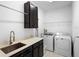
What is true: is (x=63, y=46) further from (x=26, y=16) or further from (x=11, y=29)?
(x=11, y=29)

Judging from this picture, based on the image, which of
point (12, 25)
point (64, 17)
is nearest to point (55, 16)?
point (64, 17)

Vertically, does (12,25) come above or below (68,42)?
above

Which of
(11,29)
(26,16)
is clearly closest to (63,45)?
(26,16)

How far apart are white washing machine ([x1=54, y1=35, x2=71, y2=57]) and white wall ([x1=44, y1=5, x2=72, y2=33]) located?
95 centimetres

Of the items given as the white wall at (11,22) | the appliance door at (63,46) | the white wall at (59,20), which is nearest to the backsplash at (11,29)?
the white wall at (11,22)

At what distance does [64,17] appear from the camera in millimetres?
4055

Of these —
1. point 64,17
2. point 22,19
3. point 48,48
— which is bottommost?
point 48,48

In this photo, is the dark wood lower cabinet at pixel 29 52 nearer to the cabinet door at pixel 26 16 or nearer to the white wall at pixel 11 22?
the white wall at pixel 11 22

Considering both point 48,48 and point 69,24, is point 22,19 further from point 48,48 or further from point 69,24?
point 69,24

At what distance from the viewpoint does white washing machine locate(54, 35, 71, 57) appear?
3121 mm

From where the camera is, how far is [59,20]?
13.8 feet

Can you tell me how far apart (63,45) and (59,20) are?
1.60 metres

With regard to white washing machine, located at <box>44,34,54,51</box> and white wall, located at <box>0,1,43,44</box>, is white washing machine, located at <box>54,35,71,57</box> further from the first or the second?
white wall, located at <box>0,1,43,44</box>

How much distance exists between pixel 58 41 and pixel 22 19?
77.7 inches
